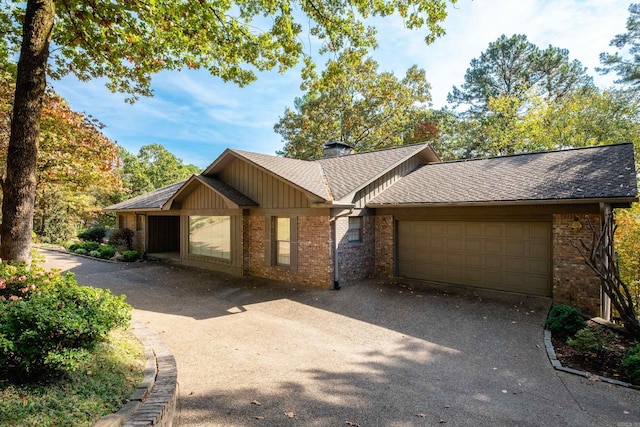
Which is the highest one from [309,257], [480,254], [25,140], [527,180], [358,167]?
[358,167]

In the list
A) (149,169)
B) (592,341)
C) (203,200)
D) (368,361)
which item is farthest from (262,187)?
(149,169)

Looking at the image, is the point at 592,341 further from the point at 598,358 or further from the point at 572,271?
the point at 572,271

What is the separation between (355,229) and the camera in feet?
35.0

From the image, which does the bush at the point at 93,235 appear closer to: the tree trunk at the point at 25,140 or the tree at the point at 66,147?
the tree at the point at 66,147

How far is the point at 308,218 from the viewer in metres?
10.2

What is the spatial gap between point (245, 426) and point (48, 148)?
45.3 feet

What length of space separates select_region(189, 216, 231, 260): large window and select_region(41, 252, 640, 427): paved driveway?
2956 millimetres

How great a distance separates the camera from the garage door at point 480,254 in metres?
8.45

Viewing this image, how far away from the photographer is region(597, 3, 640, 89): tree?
1825 cm

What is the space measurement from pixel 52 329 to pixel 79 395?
0.71 metres

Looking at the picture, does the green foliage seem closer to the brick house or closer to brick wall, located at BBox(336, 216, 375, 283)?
the brick house

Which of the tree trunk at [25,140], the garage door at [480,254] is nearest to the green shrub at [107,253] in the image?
the tree trunk at [25,140]

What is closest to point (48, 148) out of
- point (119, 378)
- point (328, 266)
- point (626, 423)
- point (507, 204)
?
point (328, 266)

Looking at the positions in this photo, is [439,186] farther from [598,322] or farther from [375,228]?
[598,322]
